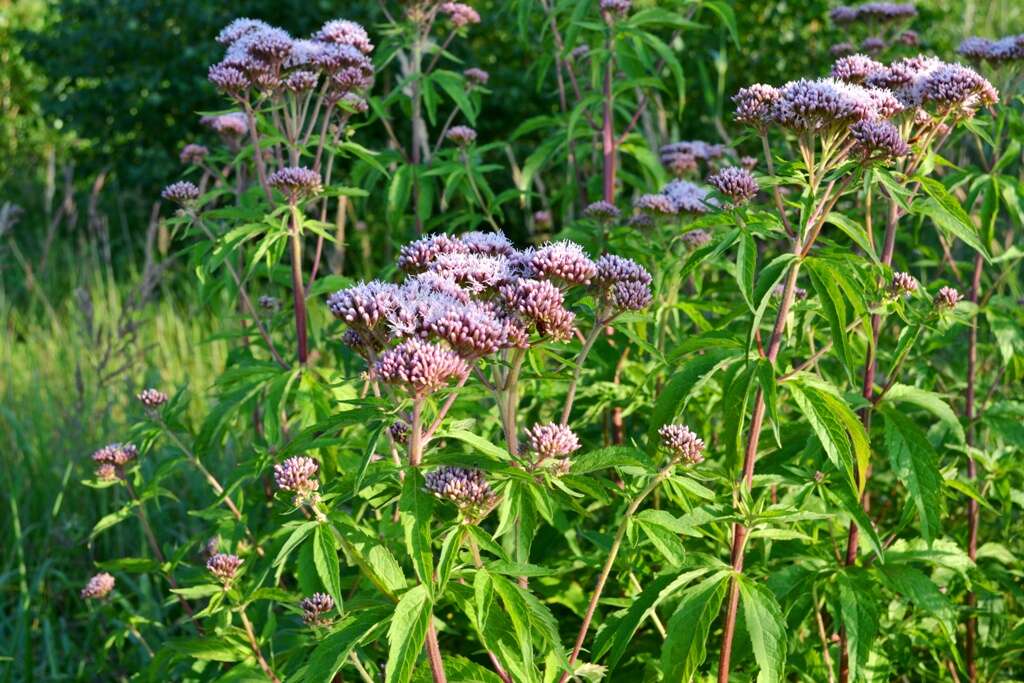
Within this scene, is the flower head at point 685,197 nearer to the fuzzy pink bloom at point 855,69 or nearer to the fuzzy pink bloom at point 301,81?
the fuzzy pink bloom at point 855,69

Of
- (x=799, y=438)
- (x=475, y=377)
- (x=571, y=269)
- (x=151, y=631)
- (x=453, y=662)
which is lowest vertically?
(x=151, y=631)

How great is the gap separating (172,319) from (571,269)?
564cm

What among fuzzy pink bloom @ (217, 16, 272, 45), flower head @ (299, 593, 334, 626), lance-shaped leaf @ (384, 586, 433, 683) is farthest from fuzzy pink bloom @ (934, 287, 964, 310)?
fuzzy pink bloom @ (217, 16, 272, 45)

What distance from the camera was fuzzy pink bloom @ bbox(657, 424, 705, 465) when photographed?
242cm

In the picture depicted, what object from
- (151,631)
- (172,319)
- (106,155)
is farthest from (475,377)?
(106,155)

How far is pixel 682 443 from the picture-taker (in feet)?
7.97

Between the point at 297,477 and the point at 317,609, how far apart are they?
530mm

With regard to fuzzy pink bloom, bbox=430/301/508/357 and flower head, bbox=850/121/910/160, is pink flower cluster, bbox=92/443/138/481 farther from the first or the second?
flower head, bbox=850/121/910/160

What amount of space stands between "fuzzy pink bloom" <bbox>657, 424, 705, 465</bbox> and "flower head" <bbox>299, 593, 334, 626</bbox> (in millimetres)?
986

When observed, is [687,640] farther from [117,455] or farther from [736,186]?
[117,455]

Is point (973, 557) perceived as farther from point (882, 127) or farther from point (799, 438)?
point (882, 127)

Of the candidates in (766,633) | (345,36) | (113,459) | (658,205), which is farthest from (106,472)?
(766,633)

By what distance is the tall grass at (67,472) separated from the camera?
4246 mm

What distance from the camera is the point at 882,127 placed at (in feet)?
8.13
